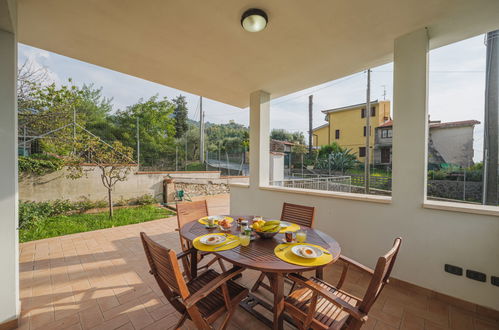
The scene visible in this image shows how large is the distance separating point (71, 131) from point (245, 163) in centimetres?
822

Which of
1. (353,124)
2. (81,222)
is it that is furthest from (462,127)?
(81,222)

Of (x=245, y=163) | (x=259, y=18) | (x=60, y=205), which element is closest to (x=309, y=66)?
(x=259, y=18)

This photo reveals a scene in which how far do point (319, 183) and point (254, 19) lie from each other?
6069 millimetres

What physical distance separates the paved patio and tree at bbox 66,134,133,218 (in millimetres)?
2531

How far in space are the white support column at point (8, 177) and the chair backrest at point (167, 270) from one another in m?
1.22

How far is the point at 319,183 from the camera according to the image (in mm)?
6949

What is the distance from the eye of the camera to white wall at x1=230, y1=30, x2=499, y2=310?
1748mm

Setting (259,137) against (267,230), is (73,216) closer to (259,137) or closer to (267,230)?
(259,137)

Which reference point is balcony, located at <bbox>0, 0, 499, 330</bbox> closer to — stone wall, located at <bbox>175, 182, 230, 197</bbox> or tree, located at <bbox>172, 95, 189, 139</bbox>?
stone wall, located at <bbox>175, 182, 230, 197</bbox>

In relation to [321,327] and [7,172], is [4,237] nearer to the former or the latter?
[7,172]

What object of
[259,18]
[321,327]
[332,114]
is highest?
[332,114]

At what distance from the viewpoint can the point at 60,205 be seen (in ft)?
16.0

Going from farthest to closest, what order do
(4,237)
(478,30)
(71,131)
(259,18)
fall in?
(71,131) → (478,30) → (259,18) → (4,237)

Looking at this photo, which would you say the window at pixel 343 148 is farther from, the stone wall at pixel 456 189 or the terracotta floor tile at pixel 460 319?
the terracotta floor tile at pixel 460 319
